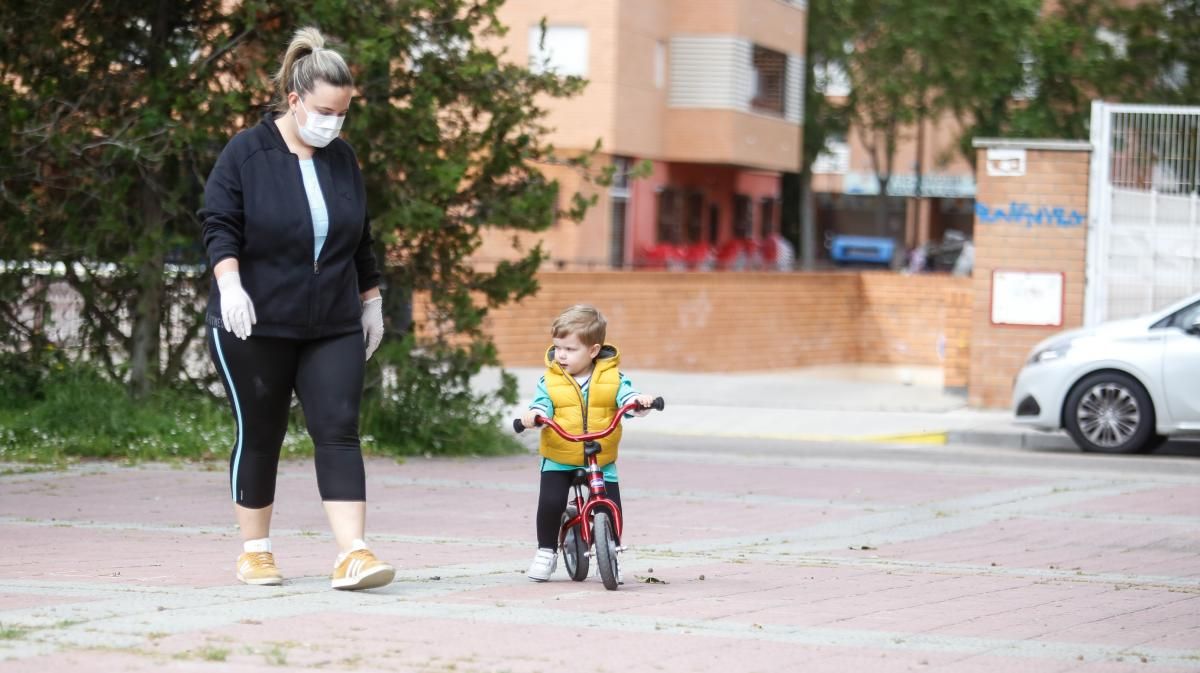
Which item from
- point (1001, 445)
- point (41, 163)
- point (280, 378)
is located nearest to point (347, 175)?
point (280, 378)

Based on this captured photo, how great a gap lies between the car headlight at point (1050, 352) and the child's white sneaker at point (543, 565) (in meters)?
10.00

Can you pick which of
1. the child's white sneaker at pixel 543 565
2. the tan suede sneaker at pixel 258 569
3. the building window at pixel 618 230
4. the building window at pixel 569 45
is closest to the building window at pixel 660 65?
the building window at pixel 618 230

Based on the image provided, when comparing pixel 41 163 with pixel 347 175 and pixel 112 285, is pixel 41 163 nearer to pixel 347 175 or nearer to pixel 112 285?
pixel 112 285

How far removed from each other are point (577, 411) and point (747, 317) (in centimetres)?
2528

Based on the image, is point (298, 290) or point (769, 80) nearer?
point (298, 290)

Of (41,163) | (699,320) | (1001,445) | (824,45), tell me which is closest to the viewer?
(41,163)

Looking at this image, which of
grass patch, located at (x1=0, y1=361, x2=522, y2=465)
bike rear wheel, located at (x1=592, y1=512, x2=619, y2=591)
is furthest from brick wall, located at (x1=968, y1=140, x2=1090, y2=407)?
bike rear wheel, located at (x1=592, y1=512, x2=619, y2=591)

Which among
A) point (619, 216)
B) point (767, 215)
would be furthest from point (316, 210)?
point (767, 215)

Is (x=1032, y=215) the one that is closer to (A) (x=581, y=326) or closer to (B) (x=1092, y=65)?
(A) (x=581, y=326)

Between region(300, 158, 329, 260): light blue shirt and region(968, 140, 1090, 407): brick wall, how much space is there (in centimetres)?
1388

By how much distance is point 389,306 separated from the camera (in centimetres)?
1430

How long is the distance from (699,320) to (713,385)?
8202 millimetres

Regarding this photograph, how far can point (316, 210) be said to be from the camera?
6.97 meters

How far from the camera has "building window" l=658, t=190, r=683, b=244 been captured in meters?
45.1
